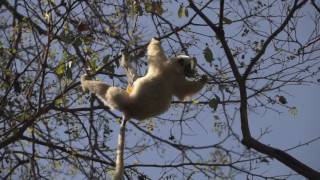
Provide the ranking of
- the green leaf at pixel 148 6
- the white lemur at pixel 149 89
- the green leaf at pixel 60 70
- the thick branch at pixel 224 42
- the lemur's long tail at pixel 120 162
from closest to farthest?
the thick branch at pixel 224 42 → the green leaf at pixel 60 70 → the lemur's long tail at pixel 120 162 → the white lemur at pixel 149 89 → the green leaf at pixel 148 6

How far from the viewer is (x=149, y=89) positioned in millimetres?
5574

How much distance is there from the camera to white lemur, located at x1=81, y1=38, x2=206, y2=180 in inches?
217

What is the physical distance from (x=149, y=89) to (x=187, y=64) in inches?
17.6

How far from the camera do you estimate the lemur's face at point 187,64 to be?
557 cm

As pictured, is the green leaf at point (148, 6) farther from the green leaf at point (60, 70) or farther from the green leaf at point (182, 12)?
the green leaf at point (60, 70)

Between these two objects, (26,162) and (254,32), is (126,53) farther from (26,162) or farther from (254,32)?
(26,162)

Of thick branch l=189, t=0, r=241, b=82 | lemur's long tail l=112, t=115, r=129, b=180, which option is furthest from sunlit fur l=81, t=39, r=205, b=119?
thick branch l=189, t=0, r=241, b=82

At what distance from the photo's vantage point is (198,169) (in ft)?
21.1

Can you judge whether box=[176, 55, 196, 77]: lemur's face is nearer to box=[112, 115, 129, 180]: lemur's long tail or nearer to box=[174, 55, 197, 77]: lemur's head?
box=[174, 55, 197, 77]: lemur's head

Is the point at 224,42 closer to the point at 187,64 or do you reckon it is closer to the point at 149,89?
the point at 187,64

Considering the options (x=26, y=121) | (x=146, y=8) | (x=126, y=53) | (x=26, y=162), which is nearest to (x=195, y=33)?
(x=146, y=8)

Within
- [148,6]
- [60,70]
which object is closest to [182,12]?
[148,6]

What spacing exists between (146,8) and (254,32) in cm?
113

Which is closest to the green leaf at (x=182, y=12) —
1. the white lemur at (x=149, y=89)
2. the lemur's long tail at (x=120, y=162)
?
the white lemur at (x=149, y=89)
